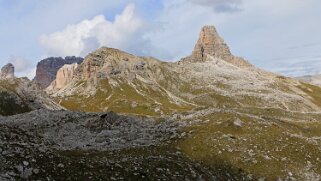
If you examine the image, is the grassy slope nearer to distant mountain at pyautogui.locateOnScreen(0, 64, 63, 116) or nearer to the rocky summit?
the rocky summit

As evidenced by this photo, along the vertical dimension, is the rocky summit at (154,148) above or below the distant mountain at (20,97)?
below

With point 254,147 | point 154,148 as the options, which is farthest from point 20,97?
point 254,147

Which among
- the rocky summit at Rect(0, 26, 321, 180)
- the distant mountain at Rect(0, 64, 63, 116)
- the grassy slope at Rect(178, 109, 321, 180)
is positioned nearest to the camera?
the rocky summit at Rect(0, 26, 321, 180)

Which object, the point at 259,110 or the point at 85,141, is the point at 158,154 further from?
the point at 259,110

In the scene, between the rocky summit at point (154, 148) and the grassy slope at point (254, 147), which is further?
the grassy slope at point (254, 147)

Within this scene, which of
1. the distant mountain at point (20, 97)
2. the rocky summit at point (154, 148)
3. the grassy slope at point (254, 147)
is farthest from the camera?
the distant mountain at point (20, 97)

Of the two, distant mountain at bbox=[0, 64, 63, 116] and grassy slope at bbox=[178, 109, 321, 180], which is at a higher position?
distant mountain at bbox=[0, 64, 63, 116]

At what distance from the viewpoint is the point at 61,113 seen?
60844 mm

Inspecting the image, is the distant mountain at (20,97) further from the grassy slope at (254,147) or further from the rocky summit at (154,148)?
the grassy slope at (254,147)

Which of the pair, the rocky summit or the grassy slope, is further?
the grassy slope

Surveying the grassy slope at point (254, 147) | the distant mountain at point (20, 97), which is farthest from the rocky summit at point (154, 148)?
the distant mountain at point (20, 97)

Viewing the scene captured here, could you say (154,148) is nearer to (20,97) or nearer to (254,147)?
(254,147)

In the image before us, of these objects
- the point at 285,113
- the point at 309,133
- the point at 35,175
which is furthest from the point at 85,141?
the point at 285,113

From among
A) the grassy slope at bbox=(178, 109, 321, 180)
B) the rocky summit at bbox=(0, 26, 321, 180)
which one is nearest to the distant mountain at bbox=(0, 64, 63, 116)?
the rocky summit at bbox=(0, 26, 321, 180)
